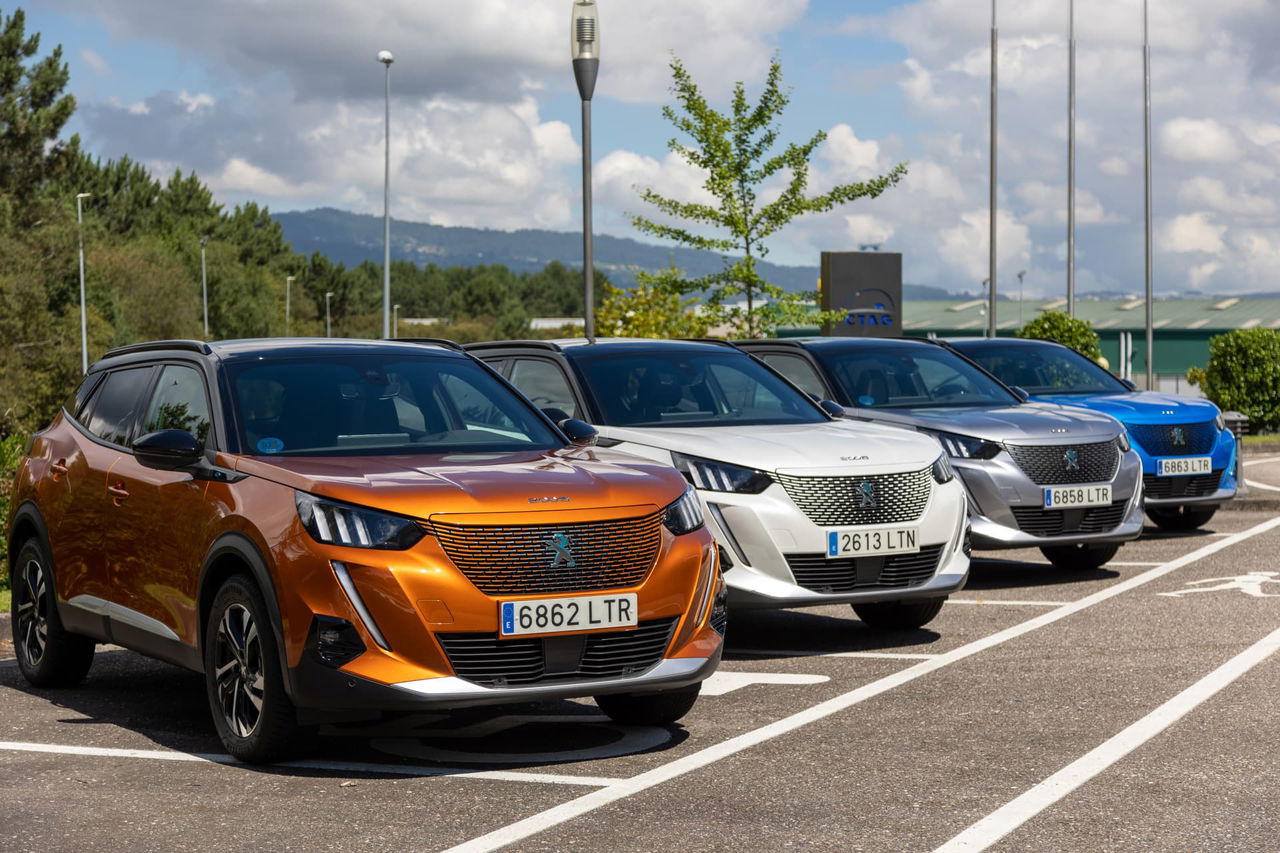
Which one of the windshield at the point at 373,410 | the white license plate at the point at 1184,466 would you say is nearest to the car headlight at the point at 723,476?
the windshield at the point at 373,410

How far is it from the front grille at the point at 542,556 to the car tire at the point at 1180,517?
400 inches

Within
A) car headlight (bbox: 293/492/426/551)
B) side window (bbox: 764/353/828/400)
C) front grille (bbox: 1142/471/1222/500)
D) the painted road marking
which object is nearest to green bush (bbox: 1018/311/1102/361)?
front grille (bbox: 1142/471/1222/500)

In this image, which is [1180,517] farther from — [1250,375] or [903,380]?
[1250,375]

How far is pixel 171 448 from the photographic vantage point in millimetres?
6766

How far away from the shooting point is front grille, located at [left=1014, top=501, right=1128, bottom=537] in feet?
37.4

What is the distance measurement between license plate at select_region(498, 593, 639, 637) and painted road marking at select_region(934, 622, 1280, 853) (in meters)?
1.51

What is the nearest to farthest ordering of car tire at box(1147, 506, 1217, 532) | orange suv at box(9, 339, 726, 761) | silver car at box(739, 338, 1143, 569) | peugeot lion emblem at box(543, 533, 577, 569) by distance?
orange suv at box(9, 339, 726, 761) < peugeot lion emblem at box(543, 533, 577, 569) < silver car at box(739, 338, 1143, 569) < car tire at box(1147, 506, 1217, 532)

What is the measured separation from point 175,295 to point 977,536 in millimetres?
84205

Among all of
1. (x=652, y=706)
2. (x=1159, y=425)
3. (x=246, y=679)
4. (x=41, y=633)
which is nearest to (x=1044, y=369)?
(x=1159, y=425)

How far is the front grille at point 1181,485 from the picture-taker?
45.9 ft

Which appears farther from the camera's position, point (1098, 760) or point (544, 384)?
point (544, 384)

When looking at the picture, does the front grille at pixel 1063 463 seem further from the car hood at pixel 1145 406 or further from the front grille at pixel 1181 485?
the front grille at pixel 1181 485

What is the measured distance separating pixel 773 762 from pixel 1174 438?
8593mm

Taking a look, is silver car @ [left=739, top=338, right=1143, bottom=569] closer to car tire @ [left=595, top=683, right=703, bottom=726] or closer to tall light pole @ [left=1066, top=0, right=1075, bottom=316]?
car tire @ [left=595, top=683, right=703, bottom=726]
